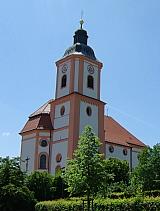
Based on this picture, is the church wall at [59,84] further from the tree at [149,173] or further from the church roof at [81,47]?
the tree at [149,173]

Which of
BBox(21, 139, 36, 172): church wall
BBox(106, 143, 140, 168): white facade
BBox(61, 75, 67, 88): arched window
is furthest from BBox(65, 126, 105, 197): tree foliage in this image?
BBox(106, 143, 140, 168): white facade

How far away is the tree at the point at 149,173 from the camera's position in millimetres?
30812

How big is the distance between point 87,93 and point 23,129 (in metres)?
9.38

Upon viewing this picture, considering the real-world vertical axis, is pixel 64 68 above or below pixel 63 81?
above

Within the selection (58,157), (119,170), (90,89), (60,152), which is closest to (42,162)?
(58,157)

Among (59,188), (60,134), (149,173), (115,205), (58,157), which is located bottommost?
(115,205)

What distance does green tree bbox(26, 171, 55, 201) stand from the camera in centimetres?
3422

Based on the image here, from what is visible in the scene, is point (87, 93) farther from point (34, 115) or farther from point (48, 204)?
point (48, 204)

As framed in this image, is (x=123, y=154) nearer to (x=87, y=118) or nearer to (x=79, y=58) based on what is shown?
(x=87, y=118)

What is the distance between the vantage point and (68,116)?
47938 mm

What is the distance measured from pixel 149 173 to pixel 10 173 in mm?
10215

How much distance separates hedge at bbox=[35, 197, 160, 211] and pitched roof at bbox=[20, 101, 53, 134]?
22.4 meters

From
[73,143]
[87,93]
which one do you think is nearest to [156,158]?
[73,143]

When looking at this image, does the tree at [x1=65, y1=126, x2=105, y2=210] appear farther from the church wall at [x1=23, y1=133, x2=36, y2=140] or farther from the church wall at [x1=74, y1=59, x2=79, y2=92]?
the church wall at [x1=23, y1=133, x2=36, y2=140]
